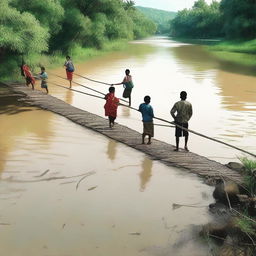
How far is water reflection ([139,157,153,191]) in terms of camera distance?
7.16 meters

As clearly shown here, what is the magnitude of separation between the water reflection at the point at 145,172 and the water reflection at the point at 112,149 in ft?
2.55

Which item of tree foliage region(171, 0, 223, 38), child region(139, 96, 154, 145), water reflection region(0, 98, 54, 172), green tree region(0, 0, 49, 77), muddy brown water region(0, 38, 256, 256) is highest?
tree foliage region(171, 0, 223, 38)

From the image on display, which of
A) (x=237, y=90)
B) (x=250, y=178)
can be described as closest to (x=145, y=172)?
(x=250, y=178)

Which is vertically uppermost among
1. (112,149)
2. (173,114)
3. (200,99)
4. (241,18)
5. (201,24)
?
(201,24)

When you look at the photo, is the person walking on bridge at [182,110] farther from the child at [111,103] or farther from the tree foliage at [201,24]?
the tree foliage at [201,24]

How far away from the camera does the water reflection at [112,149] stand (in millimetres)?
8570

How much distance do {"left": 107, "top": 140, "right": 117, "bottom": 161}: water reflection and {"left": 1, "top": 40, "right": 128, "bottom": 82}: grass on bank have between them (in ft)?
25.4

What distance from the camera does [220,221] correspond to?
18.6 ft

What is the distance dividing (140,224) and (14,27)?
10.7m

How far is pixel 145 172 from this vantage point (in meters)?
7.70

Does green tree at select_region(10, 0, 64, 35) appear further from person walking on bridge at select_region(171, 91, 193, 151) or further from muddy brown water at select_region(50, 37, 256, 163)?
person walking on bridge at select_region(171, 91, 193, 151)

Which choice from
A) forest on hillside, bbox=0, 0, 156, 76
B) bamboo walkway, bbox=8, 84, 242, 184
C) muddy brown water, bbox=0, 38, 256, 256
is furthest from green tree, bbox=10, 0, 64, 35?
muddy brown water, bbox=0, 38, 256, 256

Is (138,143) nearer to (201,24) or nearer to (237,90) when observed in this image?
(237,90)

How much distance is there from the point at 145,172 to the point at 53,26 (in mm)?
19814
